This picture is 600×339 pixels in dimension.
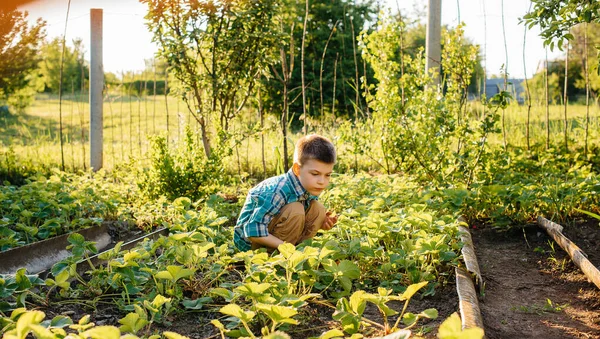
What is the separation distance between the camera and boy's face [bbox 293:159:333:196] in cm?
315

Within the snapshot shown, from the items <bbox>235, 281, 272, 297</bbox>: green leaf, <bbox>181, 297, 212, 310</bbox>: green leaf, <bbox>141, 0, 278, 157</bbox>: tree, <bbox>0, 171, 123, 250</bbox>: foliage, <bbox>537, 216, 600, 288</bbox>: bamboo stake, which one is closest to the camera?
<bbox>235, 281, 272, 297</bbox>: green leaf

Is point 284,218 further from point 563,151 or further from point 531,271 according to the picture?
point 563,151

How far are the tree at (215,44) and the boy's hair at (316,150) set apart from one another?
276 cm

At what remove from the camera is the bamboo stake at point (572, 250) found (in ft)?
10.1

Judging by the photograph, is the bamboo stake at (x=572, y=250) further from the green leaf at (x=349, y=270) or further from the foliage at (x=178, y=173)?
the foliage at (x=178, y=173)

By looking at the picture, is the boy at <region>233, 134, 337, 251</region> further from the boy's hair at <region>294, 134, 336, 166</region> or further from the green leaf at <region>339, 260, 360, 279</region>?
the green leaf at <region>339, 260, 360, 279</region>

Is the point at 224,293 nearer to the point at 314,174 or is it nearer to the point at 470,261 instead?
the point at 314,174

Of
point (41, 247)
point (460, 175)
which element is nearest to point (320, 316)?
point (41, 247)

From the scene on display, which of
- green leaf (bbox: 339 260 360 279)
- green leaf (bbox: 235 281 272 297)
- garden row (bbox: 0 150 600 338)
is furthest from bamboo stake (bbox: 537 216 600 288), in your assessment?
green leaf (bbox: 235 281 272 297)

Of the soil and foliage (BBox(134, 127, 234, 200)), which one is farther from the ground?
foliage (BBox(134, 127, 234, 200))

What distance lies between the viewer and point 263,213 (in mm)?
3164

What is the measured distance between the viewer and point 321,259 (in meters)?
2.42

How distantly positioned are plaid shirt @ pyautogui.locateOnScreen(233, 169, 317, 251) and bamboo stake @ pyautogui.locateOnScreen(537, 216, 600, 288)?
1.51m

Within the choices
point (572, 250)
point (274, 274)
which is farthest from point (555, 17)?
point (274, 274)
